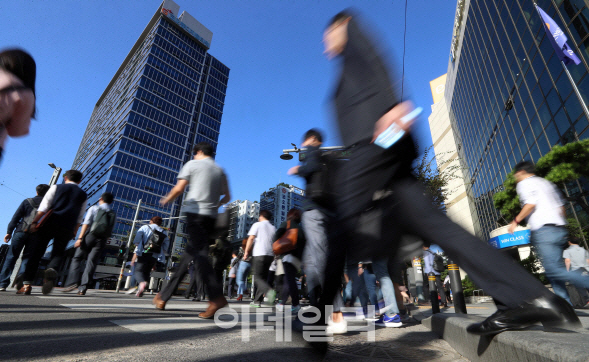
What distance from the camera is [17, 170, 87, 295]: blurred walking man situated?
4.26m

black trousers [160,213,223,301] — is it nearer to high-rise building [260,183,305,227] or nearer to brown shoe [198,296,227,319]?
brown shoe [198,296,227,319]

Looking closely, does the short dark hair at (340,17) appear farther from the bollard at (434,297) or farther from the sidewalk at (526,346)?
the bollard at (434,297)

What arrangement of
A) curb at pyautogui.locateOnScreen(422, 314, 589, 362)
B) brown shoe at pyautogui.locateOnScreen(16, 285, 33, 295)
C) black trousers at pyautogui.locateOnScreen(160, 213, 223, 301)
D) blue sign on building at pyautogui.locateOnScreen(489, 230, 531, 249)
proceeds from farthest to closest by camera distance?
1. blue sign on building at pyautogui.locateOnScreen(489, 230, 531, 249)
2. brown shoe at pyautogui.locateOnScreen(16, 285, 33, 295)
3. black trousers at pyautogui.locateOnScreen(160, 213, 223, 301)
4. curb at pyautogui.locateOnScreen(422, 314, 589, 362)

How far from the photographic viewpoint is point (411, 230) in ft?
4.99

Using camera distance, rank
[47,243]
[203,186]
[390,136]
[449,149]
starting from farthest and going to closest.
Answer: [449,149]
[47,243]
[203,186]
[390,136]

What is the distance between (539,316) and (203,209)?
265cm

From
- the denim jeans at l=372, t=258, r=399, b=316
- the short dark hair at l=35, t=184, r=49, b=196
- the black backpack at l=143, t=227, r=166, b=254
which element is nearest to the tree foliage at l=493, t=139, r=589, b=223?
the denim jeans at l=372, t=258, r=399, b=316

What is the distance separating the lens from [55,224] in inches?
169

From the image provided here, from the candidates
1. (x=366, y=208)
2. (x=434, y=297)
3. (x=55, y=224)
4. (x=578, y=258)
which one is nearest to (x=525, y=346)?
(x=366, y=208)

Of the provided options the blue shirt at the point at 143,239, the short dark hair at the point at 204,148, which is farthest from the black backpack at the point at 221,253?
the short dark hair at the point at 204,148

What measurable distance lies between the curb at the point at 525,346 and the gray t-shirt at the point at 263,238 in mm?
3567

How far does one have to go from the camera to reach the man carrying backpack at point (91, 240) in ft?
17.8

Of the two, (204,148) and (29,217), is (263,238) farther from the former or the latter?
(29,217)

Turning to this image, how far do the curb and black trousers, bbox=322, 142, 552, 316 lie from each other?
0.24m
